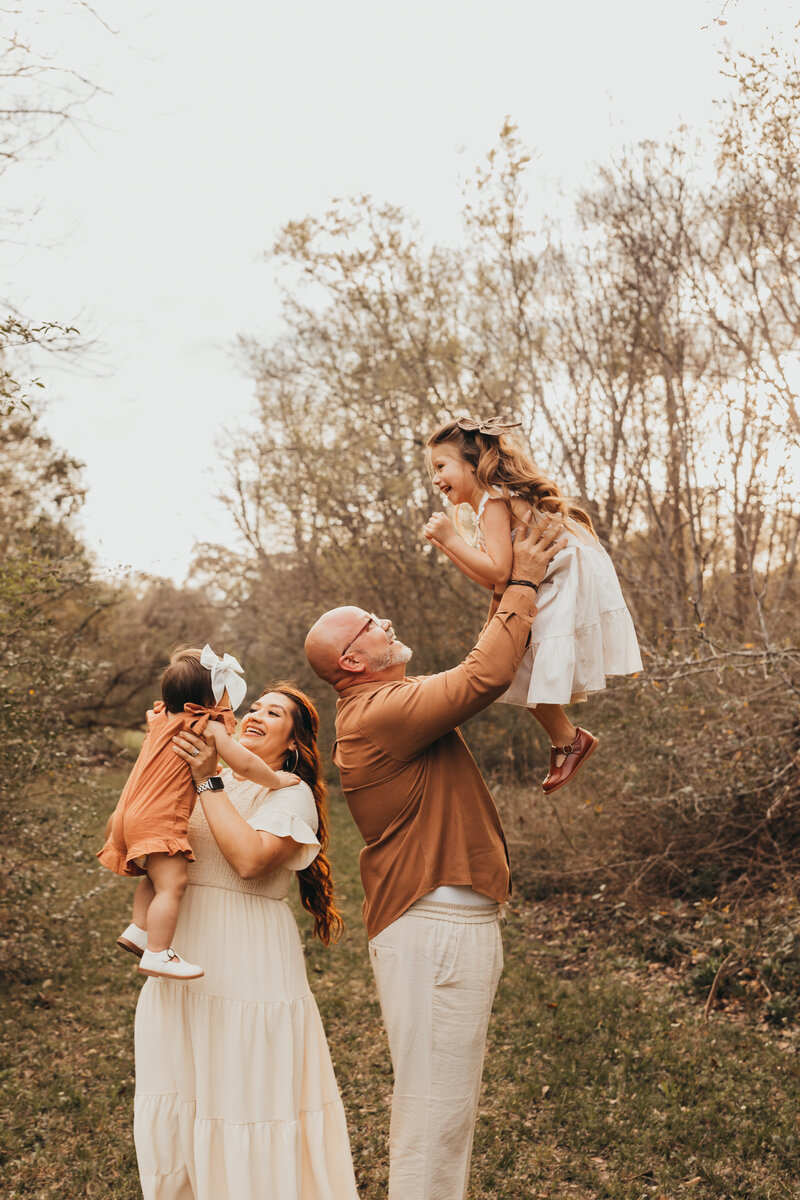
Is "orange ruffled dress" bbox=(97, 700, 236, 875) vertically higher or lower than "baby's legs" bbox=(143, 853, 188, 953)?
higher

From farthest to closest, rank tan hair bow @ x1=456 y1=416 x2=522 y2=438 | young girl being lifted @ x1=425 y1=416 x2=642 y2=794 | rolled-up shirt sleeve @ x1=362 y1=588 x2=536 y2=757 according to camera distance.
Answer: tan hair bow @ x1=456 y1=416 x2=522 y2=438, young girl being lifted @ x1=425 y1=416 x2=642 y2=794, rolled-up shirt sleeve @ x1=362 y1=588 x2=536 y2=757

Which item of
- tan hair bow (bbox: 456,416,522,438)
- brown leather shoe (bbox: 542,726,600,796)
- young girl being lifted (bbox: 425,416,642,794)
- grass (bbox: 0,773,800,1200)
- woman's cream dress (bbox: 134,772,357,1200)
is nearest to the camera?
woman's cream dress (bbox: 134,772,357,1200)

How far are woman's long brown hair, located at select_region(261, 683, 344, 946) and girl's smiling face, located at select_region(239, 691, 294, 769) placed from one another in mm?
22

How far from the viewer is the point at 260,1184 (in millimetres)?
2713

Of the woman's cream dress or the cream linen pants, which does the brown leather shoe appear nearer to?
the cream linen pants

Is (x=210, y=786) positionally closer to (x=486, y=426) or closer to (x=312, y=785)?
(x=312, y=785)

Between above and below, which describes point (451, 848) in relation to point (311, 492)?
below

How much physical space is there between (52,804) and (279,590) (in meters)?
9.81

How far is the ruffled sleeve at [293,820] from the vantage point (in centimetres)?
284

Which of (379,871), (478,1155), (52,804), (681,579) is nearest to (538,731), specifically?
(681,579)

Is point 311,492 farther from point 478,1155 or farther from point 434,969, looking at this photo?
point 434,969

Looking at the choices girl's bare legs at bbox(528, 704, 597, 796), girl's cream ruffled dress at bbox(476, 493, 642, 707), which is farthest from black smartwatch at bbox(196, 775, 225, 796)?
girl's bare legs at bbox(528, 704, 597, 796)

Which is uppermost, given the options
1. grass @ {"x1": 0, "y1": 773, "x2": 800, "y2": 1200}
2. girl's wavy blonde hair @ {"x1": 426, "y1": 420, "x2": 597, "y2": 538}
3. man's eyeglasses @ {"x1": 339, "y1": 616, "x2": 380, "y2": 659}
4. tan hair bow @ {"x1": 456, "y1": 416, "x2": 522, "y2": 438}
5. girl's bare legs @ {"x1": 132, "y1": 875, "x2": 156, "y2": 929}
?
tan hair bow @ {"x1": 456, "y1": 416, "x2": 522, "y2": 438}

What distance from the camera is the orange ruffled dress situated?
9.18 feet
